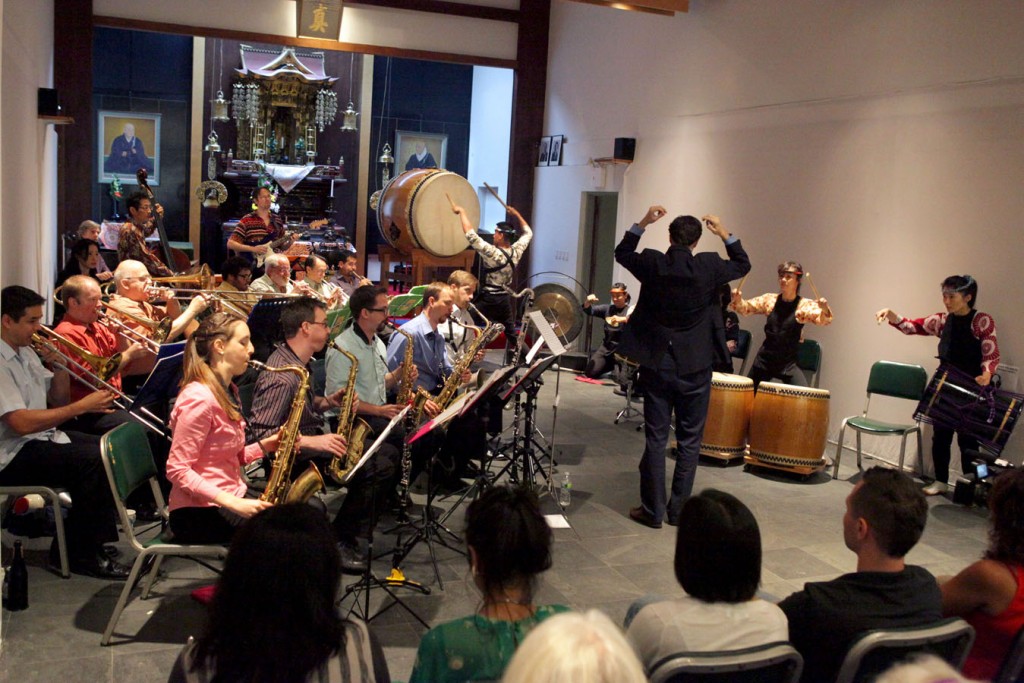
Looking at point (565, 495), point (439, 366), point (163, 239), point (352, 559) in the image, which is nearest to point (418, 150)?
point (163, 239)

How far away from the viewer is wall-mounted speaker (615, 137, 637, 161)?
1036cm

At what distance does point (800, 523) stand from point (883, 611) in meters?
3.34

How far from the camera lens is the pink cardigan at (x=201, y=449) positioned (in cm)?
337

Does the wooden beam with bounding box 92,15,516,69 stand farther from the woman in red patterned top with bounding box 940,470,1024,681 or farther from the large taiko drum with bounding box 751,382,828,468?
the woman in red patterned top with bounding box 940,470,1024,681

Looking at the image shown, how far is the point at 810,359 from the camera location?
7309mm

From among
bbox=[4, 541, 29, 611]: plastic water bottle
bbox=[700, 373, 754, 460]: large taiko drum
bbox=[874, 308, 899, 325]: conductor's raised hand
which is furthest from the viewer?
bbox=[700, 373, 754, 460]: large taiko drum

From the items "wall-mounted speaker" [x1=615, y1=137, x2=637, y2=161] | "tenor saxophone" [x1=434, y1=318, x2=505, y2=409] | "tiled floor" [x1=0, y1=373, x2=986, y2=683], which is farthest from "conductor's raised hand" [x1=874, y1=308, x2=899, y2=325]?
"wall-mounted speaker" [x1=615, y1=137, x2=637, y2=161]

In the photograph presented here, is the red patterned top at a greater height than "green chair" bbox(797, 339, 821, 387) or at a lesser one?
greater

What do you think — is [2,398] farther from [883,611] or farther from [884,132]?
[884,132]

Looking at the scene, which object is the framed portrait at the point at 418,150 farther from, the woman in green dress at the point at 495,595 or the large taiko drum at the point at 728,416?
the woman in green dress at the point at 495,595

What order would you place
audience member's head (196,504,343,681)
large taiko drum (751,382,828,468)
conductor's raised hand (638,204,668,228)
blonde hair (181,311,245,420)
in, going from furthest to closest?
large taiko drum (751,382,828,468) → conductor's raised hand (638,204,668,228) → blonde hair (181,311,245,420) → audience member's head (196,504,343,681)

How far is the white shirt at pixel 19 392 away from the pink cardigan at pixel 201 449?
847 mm

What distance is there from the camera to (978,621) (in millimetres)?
2467

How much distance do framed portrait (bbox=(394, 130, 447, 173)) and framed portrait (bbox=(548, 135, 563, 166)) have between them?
3.99m
